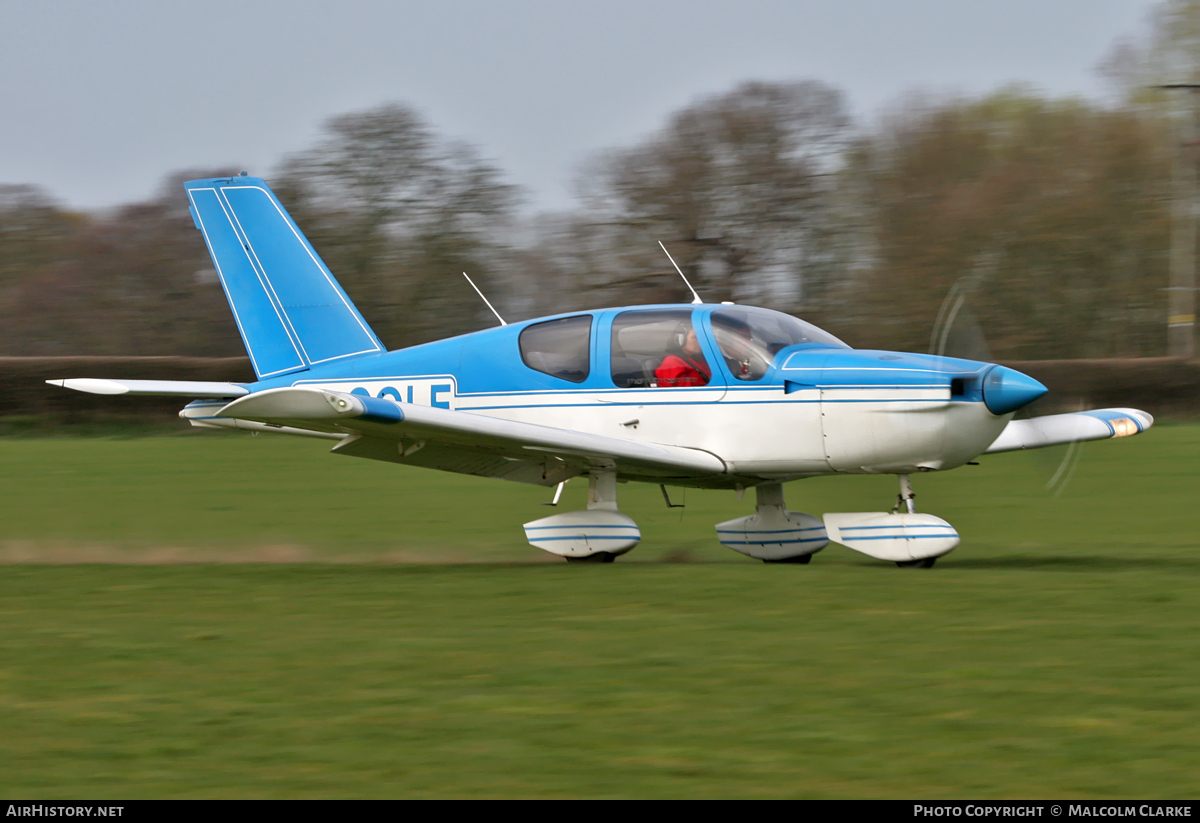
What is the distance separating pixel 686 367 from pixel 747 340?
18.1 inches

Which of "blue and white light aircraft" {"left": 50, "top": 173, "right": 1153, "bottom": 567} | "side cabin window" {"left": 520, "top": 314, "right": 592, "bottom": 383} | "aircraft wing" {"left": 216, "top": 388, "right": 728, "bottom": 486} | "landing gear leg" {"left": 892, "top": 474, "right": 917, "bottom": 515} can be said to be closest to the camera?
"aircraft wing" {"left": 216, "top": 388, "right": 728, "bottom": 486}

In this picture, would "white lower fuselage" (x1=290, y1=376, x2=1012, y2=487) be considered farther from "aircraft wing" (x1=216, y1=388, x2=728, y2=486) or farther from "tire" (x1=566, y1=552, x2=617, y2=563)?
"tire" (x1=566, y1=552, x2=617, y2=563)

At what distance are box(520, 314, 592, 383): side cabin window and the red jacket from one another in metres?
0.55

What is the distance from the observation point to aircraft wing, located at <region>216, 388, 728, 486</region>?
7.61 meters

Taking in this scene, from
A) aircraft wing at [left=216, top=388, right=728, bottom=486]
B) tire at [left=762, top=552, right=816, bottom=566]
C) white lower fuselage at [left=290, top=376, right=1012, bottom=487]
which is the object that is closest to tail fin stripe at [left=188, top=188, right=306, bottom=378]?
aircraft wing at [left=216, top=388, right=728, bottom=486]

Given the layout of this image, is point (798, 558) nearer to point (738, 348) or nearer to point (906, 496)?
point (906, 496)

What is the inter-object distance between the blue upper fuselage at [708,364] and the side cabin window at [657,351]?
0.03 meters

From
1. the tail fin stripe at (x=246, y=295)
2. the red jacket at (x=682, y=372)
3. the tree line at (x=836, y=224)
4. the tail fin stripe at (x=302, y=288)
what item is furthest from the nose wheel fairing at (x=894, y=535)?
the tree line at (x=836, y=224)

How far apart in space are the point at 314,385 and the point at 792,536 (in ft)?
12.9

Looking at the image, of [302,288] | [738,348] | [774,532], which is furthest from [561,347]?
[302,288]

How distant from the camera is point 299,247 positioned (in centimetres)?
1112

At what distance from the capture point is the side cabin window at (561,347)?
9.30 metres

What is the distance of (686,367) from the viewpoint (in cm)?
902
